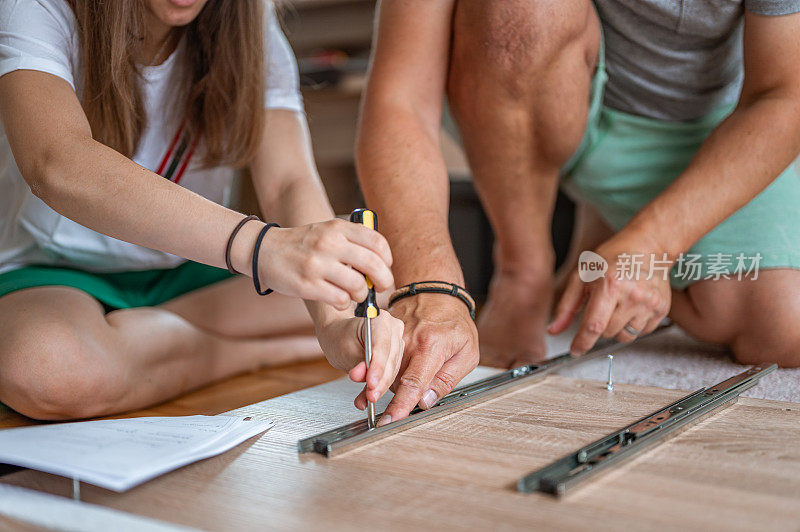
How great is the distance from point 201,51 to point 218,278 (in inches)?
17.1

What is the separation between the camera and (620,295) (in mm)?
1002

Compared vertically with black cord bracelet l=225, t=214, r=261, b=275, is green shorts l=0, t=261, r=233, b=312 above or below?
below

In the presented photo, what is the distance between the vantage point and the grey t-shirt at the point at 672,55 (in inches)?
45.1

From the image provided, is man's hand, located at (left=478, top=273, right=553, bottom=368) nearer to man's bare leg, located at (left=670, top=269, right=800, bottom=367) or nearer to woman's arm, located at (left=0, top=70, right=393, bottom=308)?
man's bare leg, located at (left=670, top=269, right=800, bottom=367)

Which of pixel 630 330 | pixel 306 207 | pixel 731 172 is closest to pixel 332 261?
pixel 306 207

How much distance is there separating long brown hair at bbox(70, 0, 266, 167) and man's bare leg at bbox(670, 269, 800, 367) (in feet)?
2.55

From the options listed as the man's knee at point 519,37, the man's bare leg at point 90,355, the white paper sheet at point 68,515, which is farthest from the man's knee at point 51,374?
the man's knee at point 519,37

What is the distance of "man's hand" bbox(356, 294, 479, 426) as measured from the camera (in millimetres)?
794

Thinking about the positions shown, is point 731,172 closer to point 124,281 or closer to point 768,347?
point 768,347

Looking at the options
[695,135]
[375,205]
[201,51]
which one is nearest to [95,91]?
[201,51]

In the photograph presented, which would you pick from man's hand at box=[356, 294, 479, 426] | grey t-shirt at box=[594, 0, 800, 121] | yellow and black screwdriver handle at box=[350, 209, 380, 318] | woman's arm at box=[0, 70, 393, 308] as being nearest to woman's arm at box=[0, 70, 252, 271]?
woman's arm at box=[0, 70, 393, 308]

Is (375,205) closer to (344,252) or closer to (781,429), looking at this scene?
(344,252)

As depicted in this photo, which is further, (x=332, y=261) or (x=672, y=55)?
(x=672, y=55)

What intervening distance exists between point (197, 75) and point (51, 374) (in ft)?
1.57
